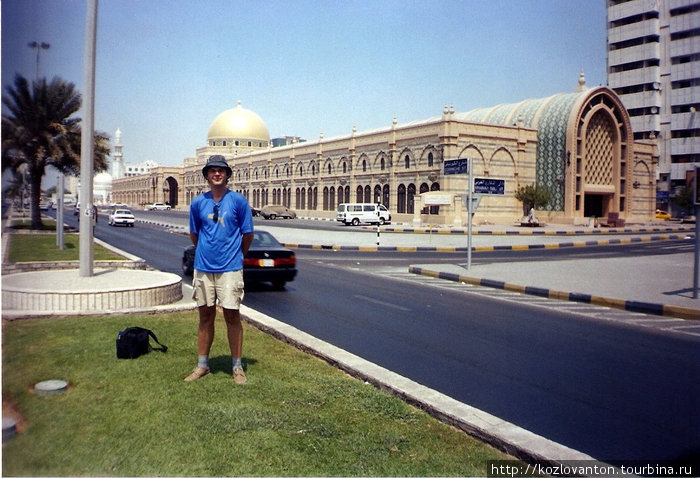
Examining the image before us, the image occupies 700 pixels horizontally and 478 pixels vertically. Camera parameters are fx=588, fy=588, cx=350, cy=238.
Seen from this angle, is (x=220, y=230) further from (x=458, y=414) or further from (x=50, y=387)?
(x=458, y=414)

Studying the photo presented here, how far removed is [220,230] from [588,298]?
9.28 meters

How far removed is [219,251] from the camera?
5.18m

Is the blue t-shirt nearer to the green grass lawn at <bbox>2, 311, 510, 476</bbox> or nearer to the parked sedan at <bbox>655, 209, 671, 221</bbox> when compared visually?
the green grass lawn at <bbox>2, 311, 510, 476</bbox>

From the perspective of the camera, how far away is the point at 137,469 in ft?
11.2

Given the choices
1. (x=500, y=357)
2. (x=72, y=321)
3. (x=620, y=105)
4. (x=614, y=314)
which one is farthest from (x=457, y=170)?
(x=620, y=105)

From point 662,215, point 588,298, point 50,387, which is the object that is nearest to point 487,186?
point 588,298

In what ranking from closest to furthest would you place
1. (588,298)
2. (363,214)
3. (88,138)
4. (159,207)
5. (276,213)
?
(88,138) < (588,298) < (363,214) < (276,213) < (159,207)

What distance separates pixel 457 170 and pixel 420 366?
1155cm

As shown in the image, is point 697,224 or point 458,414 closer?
point 458,414

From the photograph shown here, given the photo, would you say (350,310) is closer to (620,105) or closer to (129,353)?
(129,353)

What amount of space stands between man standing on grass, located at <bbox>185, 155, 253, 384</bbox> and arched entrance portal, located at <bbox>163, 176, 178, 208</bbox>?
10195cm

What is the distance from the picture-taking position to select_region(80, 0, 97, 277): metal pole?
8570mm

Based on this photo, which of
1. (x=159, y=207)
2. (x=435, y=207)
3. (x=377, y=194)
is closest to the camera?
(x=435, y=207)

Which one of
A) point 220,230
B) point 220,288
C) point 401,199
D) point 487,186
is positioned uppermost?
point 401,199
